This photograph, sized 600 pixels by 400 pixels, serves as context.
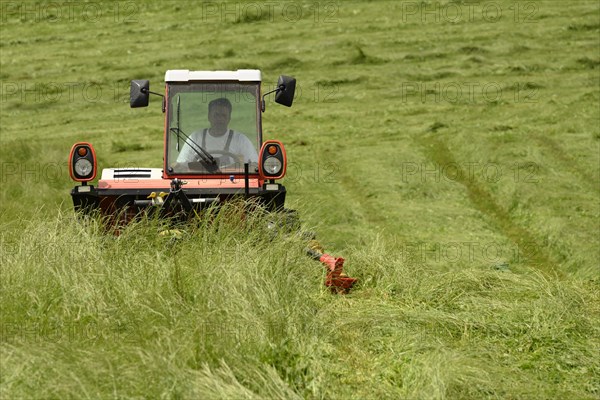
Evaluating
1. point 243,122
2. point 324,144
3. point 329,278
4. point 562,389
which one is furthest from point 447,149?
point 562,389

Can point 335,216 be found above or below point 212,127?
below

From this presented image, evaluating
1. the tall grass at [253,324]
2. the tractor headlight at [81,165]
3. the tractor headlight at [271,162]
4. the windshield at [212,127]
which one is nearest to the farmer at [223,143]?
the windshield at [212,127]

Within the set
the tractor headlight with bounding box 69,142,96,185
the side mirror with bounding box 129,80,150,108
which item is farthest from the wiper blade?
the tractor headlight with bounding box 69,142,96,185

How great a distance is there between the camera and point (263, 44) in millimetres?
23391

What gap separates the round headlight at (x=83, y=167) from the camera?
8.49 metres

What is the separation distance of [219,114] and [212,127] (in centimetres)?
14

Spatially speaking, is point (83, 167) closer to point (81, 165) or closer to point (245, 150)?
point (81, 165)

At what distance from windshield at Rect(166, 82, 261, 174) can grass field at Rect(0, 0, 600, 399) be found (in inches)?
44.1

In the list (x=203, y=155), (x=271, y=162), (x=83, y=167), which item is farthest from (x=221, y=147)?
(x=83, y=167)

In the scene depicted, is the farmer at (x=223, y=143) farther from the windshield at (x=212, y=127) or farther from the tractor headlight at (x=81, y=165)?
the tractor headlight at (x=81, y=165)

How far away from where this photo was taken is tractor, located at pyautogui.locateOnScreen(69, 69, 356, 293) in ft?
27.8

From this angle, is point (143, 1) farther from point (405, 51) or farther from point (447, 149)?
point (447, 149)

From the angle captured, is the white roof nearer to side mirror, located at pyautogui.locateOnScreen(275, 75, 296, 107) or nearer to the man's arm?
the man's arm

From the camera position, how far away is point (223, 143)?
30.5 feet
